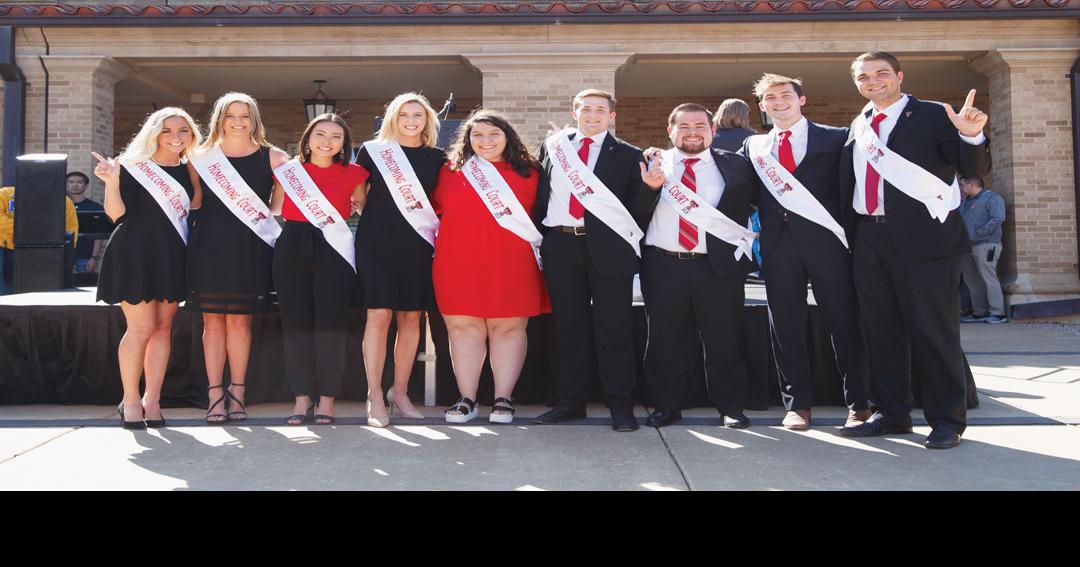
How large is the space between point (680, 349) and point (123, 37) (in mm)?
8551

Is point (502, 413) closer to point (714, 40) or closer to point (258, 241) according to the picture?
point (258, 241)

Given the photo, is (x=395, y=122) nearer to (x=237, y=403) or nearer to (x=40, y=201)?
(x=237, y=403)

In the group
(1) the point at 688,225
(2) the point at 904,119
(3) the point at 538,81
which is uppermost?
(3) the point at 538,81

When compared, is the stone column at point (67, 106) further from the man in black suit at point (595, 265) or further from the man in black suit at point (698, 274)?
the man in black suit at point (698, 274)

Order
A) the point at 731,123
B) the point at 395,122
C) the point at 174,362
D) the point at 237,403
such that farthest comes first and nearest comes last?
the point at 731,123 < the point at 174,362 < the point at 237,403 < the point at 395,122

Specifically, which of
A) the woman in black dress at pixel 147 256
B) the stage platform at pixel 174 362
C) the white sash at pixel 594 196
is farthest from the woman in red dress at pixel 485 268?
the woman in black dress at pixel 147 256

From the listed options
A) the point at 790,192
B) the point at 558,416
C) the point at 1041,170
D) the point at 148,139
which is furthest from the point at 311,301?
the point at 1041,170

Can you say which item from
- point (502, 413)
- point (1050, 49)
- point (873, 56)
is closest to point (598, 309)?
point (502, 413)

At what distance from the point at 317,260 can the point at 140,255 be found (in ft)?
2.79

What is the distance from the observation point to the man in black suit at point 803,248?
12.5 feet

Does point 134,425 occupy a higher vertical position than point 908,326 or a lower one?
lower

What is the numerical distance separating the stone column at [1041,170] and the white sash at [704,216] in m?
7.03

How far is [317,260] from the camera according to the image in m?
4.00

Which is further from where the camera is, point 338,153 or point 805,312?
point 338,153
